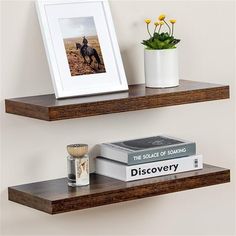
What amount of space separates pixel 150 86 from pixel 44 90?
0.24 metres

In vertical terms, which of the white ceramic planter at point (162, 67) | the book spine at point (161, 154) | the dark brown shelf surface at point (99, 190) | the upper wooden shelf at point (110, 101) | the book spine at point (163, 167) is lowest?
the dark brown shelf surface at point (99, 190)

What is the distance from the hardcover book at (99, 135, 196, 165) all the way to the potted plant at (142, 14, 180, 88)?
14 cm

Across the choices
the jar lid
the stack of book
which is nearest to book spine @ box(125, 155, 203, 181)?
the stack of book

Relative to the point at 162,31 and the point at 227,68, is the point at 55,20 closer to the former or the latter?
the point at 162,31

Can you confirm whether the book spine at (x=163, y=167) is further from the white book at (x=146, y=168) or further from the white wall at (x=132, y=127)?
the white wall at (x=132, y=127)

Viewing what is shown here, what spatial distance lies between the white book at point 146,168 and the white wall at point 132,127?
72 mm

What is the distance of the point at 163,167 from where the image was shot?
1.69 m

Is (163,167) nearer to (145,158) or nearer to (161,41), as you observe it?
(145,158)

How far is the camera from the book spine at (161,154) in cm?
164

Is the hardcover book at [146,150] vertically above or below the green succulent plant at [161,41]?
below

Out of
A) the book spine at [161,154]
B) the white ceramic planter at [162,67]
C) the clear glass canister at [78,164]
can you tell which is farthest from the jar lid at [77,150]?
the white ceramic planter at [162,67]

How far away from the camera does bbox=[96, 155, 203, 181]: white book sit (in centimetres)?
164

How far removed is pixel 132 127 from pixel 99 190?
268mm

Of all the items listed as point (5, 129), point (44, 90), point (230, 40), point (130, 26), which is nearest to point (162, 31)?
point (130, 26)
